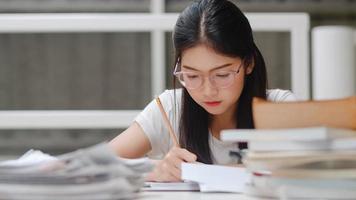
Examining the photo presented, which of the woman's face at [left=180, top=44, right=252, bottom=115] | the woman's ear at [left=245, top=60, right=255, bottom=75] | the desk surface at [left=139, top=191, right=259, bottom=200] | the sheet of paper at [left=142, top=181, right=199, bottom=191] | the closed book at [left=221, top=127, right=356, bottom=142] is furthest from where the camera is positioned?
the woman's ear at [left=245, top=60, right=255, bottom=75]

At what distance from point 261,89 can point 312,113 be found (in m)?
0.90

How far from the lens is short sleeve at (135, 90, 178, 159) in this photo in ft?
6.04

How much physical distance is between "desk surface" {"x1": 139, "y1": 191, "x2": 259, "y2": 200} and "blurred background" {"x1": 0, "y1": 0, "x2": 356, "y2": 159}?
1952 millimetres

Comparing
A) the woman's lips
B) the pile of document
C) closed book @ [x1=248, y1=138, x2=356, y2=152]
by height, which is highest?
closed book @ [x1=248, y1=138, x2=356, y2=152]

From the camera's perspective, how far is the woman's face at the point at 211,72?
4.92 feet

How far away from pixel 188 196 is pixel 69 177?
0.25 metres

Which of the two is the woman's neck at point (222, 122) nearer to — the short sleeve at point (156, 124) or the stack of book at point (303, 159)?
the short sleeve at point (156, 124)

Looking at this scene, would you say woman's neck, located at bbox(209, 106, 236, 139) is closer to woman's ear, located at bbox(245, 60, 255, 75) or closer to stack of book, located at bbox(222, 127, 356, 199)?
woman's ear, located at bbox(245, 60, 255, 75)

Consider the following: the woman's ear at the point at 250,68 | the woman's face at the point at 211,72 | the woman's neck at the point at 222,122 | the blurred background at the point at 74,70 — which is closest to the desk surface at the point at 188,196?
the woman's face at the point at 211,72

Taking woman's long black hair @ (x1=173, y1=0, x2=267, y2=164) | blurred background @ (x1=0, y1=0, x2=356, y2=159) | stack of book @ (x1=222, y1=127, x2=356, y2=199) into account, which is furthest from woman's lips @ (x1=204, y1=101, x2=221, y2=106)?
blurred background @ (x1=0, y1=0, x2=356, y2=159)

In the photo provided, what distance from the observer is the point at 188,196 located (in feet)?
3.13

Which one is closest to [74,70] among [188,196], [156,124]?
[156,124]

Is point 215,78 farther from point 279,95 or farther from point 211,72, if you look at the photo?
point 279,95

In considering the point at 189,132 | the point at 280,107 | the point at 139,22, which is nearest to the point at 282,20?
the point at 139,22
